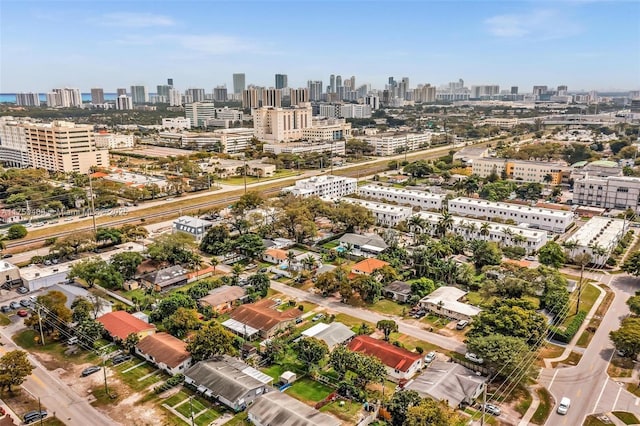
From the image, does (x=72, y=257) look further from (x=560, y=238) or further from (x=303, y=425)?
(x=560, y=238)

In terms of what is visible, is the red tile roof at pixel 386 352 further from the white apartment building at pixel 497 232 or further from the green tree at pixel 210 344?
the white apartment building at pixel 497 232

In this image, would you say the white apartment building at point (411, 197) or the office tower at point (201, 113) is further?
the office tower at point (201, 113)

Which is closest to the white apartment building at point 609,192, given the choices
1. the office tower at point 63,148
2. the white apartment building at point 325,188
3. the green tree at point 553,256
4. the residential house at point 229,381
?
the green tree at point 553,256

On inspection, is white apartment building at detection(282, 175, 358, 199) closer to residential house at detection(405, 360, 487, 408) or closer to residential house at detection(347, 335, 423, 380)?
residential house at detection(347, 335, 423, 380)

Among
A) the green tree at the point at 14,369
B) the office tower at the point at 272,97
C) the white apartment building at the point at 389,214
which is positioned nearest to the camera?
the green tree at the point at 14,369

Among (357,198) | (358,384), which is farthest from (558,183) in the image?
(358,384)
